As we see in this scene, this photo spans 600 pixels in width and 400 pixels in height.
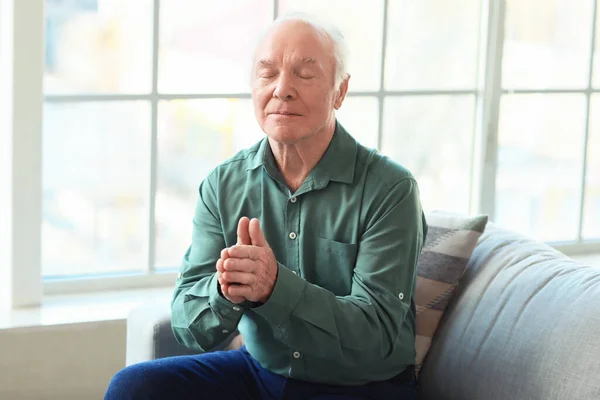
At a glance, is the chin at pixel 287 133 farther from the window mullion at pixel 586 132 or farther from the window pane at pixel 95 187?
the window mullion at pixel 586 132

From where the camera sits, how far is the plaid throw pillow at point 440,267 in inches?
96.6

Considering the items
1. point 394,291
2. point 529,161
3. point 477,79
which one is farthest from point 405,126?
point 394,291

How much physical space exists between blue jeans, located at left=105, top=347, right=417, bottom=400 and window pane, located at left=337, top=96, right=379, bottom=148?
3.74 ft

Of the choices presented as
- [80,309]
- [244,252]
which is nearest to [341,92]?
[244,252]

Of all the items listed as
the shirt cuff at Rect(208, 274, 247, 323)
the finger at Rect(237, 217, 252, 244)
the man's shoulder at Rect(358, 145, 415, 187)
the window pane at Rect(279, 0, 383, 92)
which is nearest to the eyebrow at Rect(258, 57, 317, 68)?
the man's shoulder at Rect(358, 145, 415, 187)

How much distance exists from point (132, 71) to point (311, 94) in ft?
3.11

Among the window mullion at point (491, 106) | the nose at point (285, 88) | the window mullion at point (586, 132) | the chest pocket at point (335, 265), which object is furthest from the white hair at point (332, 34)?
the window mullion at point (586, 132)

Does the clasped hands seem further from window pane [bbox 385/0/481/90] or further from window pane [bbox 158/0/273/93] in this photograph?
window pane [bbox 385/0/481/90]

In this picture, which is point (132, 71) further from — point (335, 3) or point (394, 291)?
point (394, 291)

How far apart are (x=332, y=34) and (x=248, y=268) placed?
0.58m

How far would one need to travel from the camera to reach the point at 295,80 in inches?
87.7

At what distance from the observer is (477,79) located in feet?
11.4

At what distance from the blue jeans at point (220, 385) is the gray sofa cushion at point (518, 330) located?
13 centimetres

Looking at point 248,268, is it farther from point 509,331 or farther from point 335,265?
point 509,331
